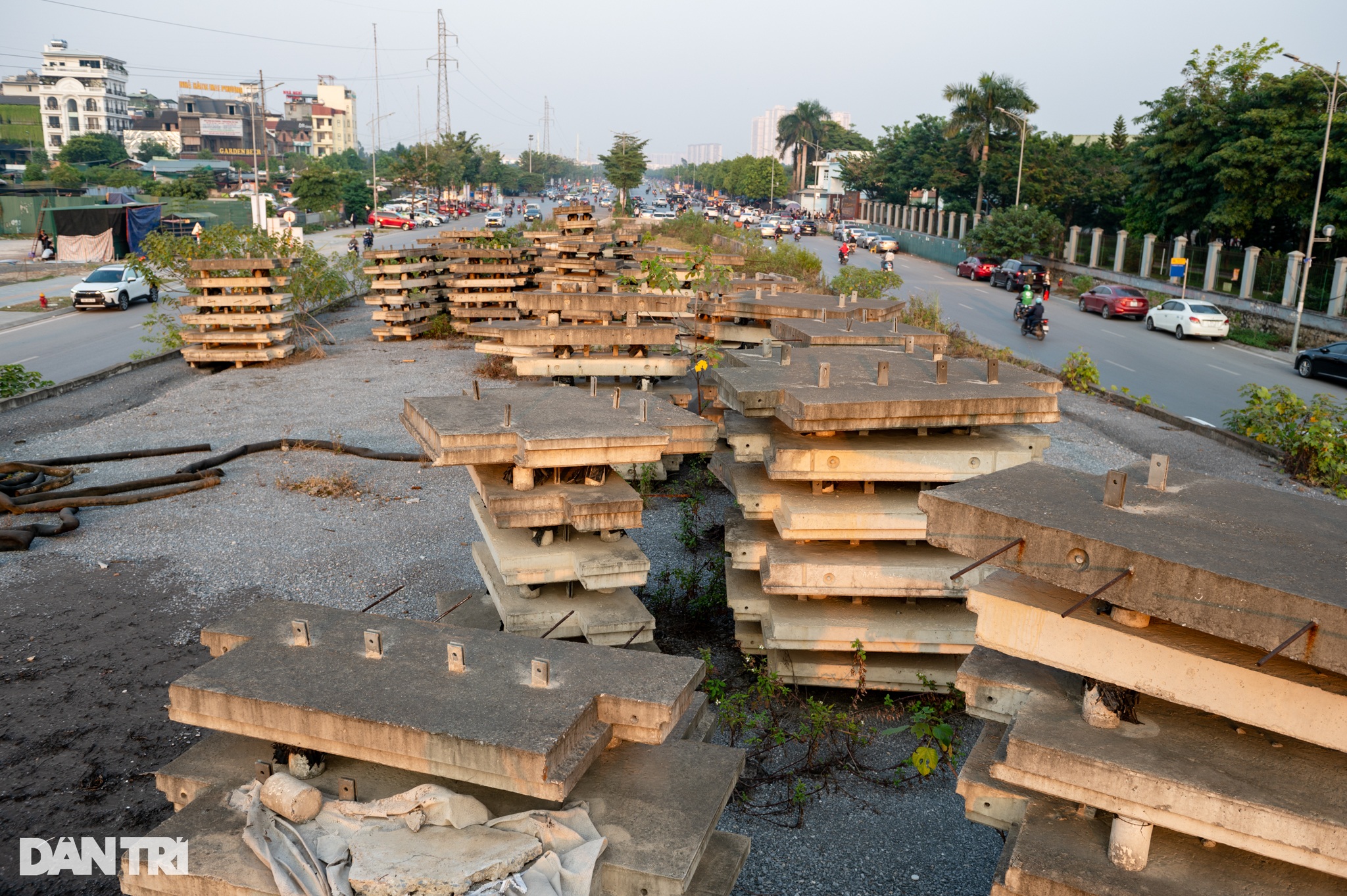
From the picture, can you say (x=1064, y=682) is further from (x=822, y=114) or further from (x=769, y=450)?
Result: (x=822, y=114)

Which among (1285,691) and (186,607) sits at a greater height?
(1285,691)

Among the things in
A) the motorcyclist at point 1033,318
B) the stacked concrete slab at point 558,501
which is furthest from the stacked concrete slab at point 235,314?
the motorcyclist at point 1033,318

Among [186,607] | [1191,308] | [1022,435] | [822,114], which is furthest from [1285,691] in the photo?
[822,114]

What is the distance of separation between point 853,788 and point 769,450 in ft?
7.22

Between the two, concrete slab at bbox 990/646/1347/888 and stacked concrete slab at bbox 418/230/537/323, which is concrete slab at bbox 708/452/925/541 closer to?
concrete slab at bbox 990/646/1347/888

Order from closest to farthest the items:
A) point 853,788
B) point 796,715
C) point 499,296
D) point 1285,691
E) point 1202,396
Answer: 1. point 1285,691
2. point 853,788
3. point 796,715
4. point 1202,396
5. point 499,296

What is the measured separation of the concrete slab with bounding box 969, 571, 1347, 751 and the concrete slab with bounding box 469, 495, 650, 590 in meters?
2.80

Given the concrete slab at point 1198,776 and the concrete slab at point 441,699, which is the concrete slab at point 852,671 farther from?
the concrete slab at point 1198,776

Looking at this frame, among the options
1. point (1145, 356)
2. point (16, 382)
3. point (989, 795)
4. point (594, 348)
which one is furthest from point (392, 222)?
point (989, 795)

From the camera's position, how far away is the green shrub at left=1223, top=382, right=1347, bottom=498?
40.9 ft

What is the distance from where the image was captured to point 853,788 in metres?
5.54

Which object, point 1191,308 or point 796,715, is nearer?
point 796,715

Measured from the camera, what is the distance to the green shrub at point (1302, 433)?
40.9 ft

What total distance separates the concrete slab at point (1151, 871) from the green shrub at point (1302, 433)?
1084cm
